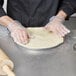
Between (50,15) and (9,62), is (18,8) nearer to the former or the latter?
(50,15)

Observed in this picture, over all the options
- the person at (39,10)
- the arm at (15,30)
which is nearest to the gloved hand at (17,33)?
the arm at (15,30)

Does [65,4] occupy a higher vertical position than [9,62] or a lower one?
lower

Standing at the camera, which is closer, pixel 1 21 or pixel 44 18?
pixel 1 21

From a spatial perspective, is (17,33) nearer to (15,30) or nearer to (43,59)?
(15,30)

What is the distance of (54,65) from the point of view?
836 millimetres

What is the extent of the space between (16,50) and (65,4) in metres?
0.46

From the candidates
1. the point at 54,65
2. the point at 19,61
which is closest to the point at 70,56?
the point at 54,65

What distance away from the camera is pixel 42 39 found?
3.25 ft

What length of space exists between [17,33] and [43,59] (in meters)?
0.20

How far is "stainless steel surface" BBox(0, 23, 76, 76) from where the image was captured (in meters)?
0.80

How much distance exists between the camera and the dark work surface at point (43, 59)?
80cm

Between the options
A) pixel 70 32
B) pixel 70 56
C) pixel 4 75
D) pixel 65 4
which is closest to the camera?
pixel 4 75

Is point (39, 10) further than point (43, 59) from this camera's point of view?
Yes

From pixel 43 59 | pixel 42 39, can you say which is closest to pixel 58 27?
pixel 42 39
